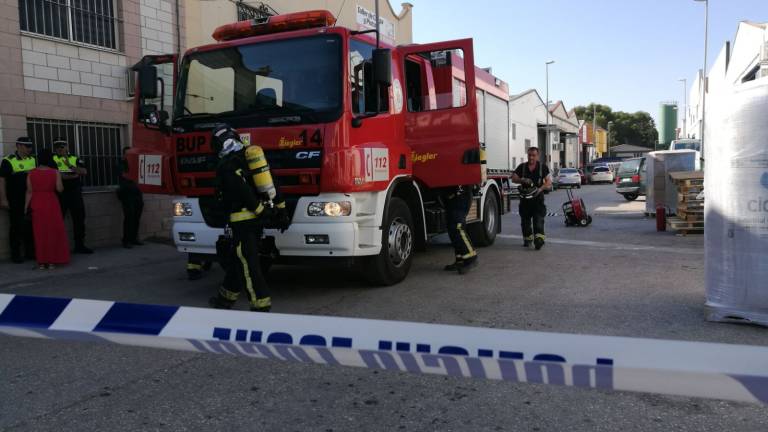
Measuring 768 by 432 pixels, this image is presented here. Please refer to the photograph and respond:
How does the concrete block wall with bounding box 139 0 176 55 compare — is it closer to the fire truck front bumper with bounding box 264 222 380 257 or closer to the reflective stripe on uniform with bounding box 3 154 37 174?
the reflective stripe on uniform with bounding box 3 154 37 174

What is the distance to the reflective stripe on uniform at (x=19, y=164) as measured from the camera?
859 centimetres

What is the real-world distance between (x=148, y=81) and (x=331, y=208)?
8.34ft

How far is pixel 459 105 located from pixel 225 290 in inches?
147

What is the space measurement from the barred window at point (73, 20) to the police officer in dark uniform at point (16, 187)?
208cm

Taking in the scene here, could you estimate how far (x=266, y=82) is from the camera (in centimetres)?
605

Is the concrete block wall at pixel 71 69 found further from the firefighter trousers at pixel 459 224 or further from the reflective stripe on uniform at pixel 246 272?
the firefighter trousers at pixel 459 224

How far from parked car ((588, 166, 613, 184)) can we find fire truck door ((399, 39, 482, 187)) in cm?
3801

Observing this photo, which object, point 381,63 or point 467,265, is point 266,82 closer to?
point 381,63

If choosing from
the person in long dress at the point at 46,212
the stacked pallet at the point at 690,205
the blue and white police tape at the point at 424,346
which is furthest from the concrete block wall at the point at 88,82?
the stacked pallet at the point at 690,205

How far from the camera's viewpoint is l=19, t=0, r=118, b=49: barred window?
9.42m

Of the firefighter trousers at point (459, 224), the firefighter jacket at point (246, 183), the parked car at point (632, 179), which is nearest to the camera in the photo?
the firefighter jacket at point (246, 183)

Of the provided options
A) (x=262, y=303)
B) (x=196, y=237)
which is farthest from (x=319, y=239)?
(x=196, y=237)

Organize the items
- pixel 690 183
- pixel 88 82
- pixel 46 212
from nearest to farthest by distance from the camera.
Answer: pixel 46 212 → pixel 88 82 → pixel 690 183

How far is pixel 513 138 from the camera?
12742 millimetres
